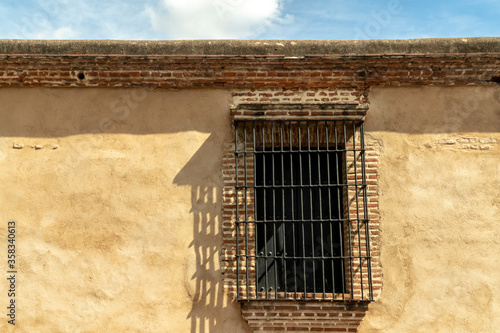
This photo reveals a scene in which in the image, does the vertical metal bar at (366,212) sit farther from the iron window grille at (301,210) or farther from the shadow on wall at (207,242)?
the shadow on wall at (207,242)

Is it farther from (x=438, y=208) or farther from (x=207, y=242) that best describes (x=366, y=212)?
(x=207, y=242)

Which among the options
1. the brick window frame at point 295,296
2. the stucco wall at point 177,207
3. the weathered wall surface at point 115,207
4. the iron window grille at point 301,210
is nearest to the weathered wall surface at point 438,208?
the stucco wall at point 177,207

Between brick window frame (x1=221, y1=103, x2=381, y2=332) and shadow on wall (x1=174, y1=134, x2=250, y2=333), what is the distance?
73 millimetres

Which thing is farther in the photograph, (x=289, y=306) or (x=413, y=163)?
(x=413, y=163)

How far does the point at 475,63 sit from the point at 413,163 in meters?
1.15

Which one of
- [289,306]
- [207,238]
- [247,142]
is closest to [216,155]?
[247,142]

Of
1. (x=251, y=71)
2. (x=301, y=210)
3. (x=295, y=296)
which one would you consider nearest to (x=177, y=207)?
(x=301, y=210)

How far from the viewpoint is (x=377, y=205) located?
402 centimetres

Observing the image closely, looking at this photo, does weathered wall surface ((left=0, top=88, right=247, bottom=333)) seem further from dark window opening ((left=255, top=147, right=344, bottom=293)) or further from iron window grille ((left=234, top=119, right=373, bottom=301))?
dark window opening ((left=255, top=147, right=344, bottom=293))

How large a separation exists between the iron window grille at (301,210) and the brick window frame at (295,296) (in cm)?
3

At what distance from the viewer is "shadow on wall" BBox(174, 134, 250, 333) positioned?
3887 mm

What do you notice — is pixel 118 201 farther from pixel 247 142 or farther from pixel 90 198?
pixel 247 142

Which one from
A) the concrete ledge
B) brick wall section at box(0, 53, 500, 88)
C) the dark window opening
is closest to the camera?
the dark window opening

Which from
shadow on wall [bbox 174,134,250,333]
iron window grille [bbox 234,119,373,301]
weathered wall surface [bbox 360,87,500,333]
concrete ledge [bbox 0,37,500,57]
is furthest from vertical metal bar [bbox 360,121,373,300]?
shadow on wall [bbox 174,134,250,333]
